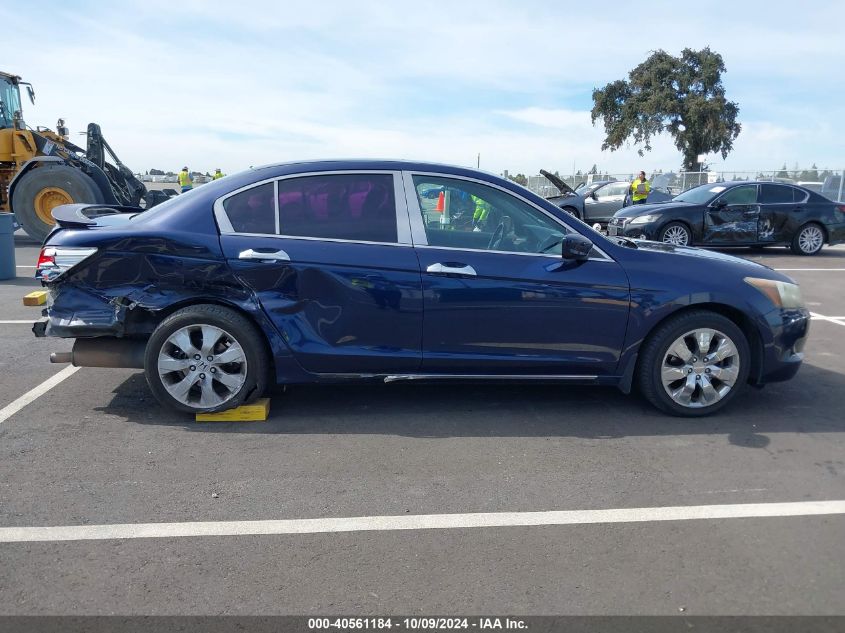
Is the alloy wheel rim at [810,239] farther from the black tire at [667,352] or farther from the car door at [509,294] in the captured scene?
the car door at [509,294]

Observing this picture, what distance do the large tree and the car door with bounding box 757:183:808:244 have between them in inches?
1176

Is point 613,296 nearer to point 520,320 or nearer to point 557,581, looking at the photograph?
point 520,320

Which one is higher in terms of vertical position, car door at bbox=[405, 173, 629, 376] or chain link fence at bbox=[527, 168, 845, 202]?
chain link fence at bbox=[527, 168, 845, 202]

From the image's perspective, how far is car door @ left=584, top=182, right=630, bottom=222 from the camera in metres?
20.1

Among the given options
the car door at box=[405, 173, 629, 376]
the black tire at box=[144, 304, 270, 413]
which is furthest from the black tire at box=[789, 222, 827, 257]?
the black tire at box=[144, 304, 270, 413]

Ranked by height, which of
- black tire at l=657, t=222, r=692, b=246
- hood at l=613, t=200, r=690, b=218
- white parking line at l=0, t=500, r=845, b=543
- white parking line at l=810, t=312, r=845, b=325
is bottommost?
white parking line at l=0, t=500, r=845, b=543

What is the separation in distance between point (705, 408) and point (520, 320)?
1433 mm

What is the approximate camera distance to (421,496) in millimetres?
3590

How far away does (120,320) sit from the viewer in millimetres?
Answer: 4492

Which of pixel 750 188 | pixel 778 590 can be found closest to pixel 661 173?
pixel 750 188

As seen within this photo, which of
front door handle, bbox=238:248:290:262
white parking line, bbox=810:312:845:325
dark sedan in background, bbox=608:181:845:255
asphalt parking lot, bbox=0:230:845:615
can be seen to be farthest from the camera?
dark sedan in background, bbox=608:181:845:255

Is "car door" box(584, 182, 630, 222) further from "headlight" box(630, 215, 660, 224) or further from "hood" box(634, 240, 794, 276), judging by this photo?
"hood" box(634, 240, 794, 276)

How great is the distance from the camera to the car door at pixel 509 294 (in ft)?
14.6
